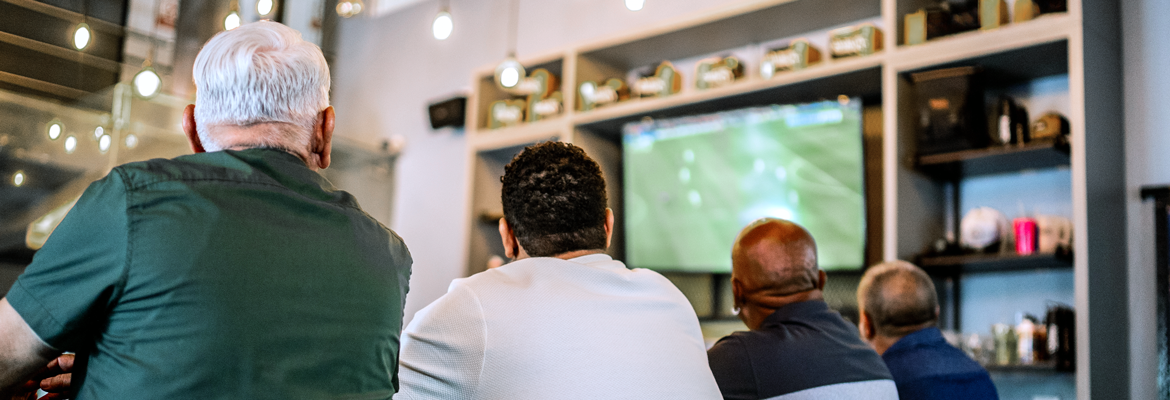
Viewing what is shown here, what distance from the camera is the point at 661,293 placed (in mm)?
1350

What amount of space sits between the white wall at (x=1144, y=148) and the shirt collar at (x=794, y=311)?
6.06 feet

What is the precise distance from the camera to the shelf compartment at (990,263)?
2908mm

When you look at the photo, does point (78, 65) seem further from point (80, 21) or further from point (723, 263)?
point (723, 263)

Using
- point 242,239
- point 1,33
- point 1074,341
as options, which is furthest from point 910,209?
point 1,33

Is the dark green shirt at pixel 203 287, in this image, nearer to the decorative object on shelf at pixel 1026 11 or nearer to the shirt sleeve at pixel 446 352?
the shirt sleeve at pixel 446 352

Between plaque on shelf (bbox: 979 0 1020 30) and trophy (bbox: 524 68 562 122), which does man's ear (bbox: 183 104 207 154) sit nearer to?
plaque on shelf (bbox: 979 0 1020 30)

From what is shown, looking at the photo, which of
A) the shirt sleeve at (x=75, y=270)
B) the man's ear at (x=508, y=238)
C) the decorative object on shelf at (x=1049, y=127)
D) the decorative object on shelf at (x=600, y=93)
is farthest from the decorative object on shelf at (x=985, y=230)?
the shirt sleeve at (x=75, y=270)

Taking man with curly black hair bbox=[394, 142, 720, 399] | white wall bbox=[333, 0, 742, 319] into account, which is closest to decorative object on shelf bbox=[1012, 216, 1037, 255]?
man with curly black hair bbox=[394, 142, 720, 399]

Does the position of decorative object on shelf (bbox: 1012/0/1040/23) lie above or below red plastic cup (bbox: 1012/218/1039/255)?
above

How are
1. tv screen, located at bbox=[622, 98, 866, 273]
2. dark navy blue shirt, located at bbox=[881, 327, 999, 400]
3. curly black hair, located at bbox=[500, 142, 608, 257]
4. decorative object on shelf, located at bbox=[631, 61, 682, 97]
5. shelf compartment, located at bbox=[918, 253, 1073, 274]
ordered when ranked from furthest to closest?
decorative object on shelf, located at bbox=[631, 61, 682, 97] → tv screen, located at bbox=[622, 98, 866, 273] → shelf compartment, located at bbox=[918, 253, 1073, 274] → dark navy blue shirt, located at bbox=[881, 327, 999, 400] → curly black hair, located at bbox=[500, 142, 608, 257]

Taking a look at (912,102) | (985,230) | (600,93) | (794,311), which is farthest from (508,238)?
(600,93)

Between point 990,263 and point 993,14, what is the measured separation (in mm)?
885

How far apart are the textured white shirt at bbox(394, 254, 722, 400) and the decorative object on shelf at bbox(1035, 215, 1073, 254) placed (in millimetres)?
2167

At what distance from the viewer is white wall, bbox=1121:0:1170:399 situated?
2.95 m
